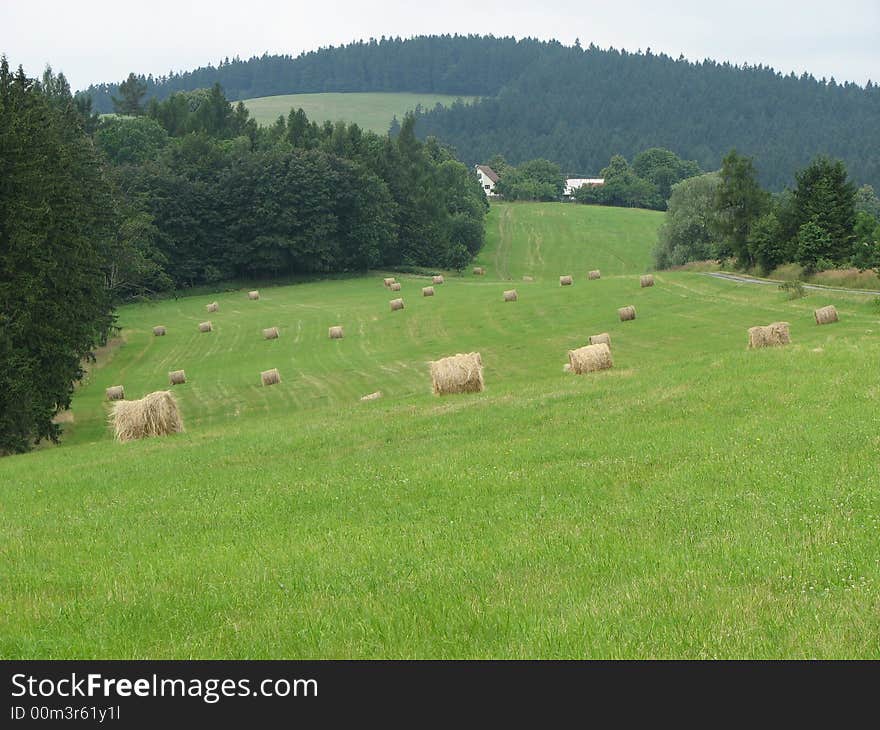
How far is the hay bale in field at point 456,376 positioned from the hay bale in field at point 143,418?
887 cm

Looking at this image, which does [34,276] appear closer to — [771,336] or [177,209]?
[771,336]

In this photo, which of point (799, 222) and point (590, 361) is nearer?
point (590, 361)

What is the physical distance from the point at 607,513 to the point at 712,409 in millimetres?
8623

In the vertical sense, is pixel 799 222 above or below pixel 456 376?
above

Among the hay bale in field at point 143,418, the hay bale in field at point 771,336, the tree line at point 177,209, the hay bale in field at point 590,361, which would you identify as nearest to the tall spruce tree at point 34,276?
the tree line at point 177,209

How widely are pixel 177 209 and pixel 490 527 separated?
108043 mm

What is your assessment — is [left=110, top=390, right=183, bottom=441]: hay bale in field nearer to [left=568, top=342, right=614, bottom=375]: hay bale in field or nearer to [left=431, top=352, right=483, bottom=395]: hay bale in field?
[left=431, top=352, right=483, bottom=395]: hay bale in field

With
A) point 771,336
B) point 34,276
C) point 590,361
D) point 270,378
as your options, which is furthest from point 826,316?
point 34,276

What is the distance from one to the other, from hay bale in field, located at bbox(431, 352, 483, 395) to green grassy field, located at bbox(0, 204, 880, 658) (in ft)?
2.94

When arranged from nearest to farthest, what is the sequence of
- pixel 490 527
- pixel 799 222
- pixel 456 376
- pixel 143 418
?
pixel 490 527
pixel 143 418
pixel 456 376
pixel 799 222

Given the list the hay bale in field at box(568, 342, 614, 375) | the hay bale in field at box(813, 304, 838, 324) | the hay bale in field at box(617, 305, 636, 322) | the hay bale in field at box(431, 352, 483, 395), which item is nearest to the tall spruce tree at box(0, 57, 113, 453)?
the hay bale in field at box(431, 352, 483, 395)

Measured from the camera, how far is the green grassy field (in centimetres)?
909

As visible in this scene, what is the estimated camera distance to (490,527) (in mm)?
13086

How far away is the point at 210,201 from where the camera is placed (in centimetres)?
11725
